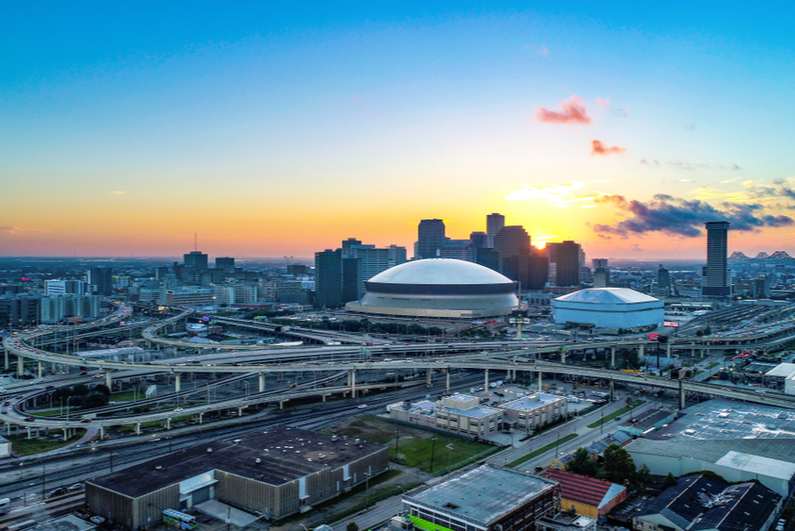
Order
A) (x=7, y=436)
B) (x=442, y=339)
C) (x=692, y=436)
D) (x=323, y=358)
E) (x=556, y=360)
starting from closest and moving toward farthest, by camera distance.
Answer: (x=692, y=436)
(x=7, y=436)
(x=323, y=358)
(x=556, y=360)
(x=442, y=339)

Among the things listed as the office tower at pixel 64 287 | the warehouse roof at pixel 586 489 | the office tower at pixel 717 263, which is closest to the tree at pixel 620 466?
the warehouse roof at pixel 586 489

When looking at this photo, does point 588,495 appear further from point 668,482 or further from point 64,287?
point 64,287

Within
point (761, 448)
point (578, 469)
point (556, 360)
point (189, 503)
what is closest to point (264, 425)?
point (189, 503)

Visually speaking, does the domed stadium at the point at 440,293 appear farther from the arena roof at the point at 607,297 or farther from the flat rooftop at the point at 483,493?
the flat rooftop at the point at 483,493

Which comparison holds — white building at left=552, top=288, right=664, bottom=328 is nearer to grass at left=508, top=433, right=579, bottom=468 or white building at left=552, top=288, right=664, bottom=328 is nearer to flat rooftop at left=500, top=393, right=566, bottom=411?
flat rooftop at left=500, top=393, right=566, bottom=411

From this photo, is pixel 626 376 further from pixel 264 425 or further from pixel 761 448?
pixel 264 425

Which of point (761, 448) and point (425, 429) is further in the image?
point (425, 429)
